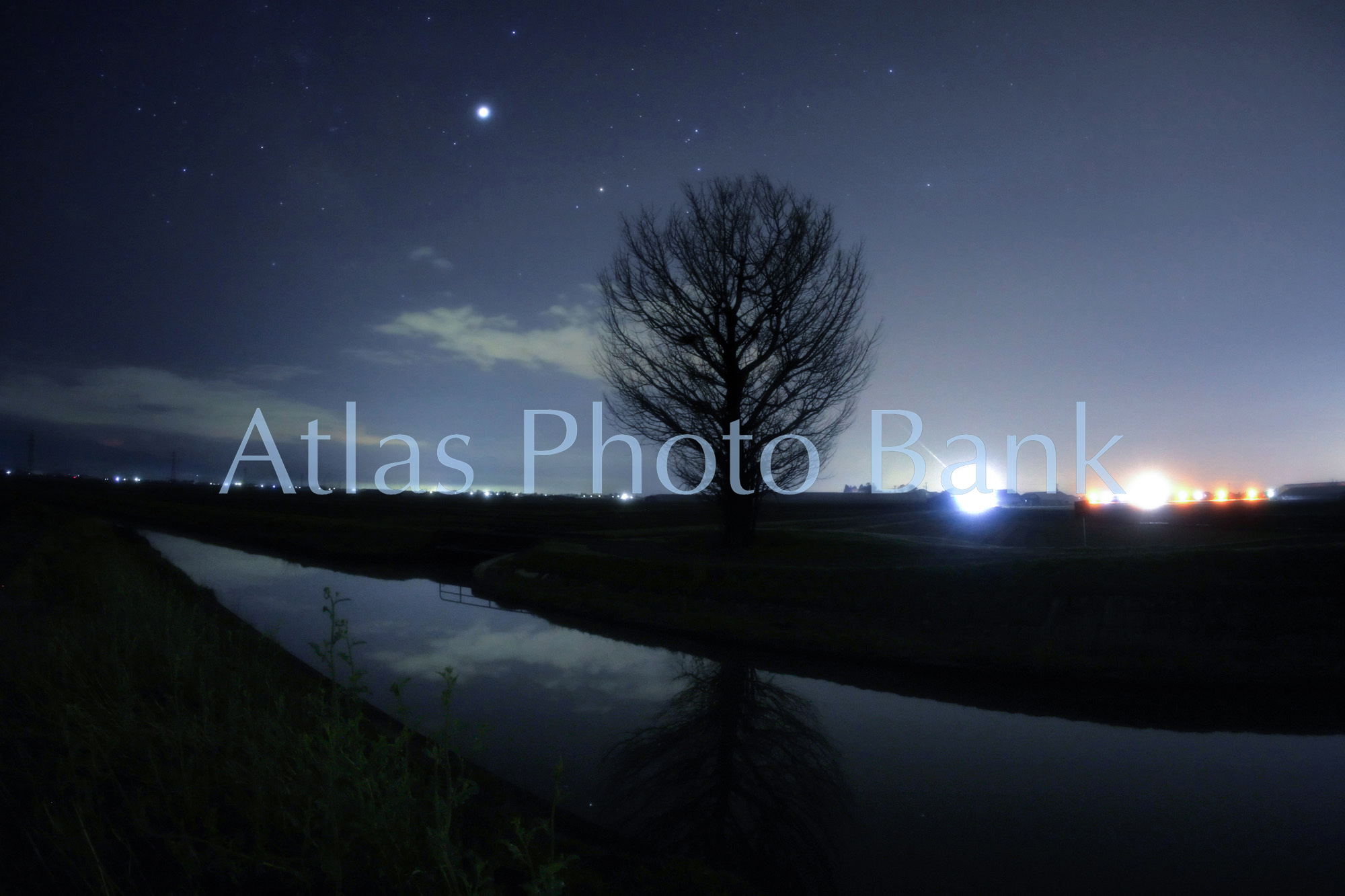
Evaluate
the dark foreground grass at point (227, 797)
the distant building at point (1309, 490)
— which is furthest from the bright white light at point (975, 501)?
the dark foreground grass at point (227, 797)

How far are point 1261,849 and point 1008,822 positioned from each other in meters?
2.22

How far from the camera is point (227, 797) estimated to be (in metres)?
5.07

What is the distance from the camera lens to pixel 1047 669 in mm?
12797

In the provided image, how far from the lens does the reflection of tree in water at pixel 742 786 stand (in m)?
6.54

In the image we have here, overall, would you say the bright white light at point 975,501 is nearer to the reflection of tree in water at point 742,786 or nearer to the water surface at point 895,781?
the water surface at point 895,781

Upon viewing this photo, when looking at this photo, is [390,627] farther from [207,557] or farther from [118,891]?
[207,557]

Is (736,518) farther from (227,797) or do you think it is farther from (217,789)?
(227,797)

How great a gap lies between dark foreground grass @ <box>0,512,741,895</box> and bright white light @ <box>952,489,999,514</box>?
36.3 metres

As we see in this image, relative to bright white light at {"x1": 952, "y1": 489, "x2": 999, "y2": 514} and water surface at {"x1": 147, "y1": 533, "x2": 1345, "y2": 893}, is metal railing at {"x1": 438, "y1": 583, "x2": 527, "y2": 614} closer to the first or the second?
water surface at {"x1": 147, "y1": 533, "x2": 1345, "y2": 893}

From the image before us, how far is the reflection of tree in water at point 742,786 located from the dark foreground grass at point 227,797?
1213 mm

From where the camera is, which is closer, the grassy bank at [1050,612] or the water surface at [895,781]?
the water surface at [895,781]

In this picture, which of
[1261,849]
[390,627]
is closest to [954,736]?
[1261,849]

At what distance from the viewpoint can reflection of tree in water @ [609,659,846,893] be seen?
654cm

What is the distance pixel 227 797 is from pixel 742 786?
17.7 feet
